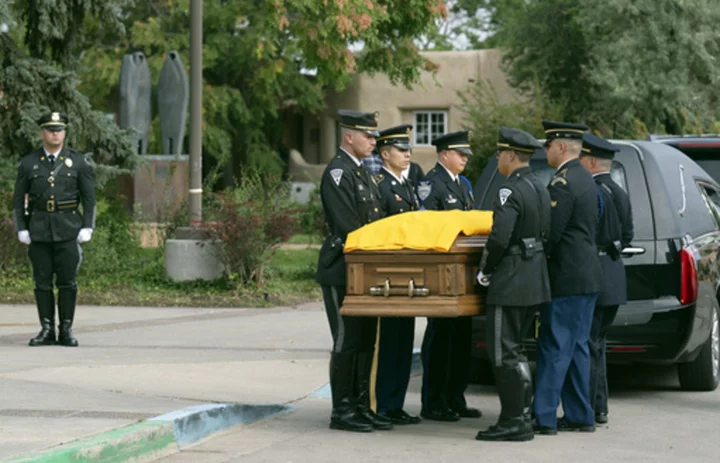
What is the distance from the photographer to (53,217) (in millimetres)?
11906

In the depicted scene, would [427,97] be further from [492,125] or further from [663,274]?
[663,274]

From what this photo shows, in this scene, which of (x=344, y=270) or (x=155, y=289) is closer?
(x=344, y=270)

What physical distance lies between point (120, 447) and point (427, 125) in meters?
37.6

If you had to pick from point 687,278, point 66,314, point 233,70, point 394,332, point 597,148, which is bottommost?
point 66,314

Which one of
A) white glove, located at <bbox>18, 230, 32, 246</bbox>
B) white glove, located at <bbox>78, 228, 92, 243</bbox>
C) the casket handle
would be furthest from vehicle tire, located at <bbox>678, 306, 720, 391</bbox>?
white glove, located at <bbox>18, 230, 32, 246</bbox>

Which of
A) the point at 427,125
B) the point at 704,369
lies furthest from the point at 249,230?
the point at 427,125

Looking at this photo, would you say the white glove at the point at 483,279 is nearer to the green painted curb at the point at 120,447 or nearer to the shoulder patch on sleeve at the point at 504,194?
the shoulder patch on sleeve at the point at 504,194

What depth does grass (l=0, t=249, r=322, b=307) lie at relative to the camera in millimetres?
16172

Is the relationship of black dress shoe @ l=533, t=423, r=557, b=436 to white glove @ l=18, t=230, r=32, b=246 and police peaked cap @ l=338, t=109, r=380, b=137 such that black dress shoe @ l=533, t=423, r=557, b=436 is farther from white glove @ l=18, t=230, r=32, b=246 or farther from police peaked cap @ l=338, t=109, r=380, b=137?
white glove @ l=18, t=230, r=32, b=246

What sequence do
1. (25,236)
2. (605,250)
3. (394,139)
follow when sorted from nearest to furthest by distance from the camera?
(605,250), (394,139), (25,236)

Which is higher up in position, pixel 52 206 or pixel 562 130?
pixel 562 130

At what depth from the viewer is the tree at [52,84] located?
54.7 ft

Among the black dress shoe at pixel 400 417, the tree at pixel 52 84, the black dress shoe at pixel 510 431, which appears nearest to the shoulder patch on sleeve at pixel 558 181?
the black dress shoe at pixel 510 431

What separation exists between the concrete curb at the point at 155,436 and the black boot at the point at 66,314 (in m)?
3.52
